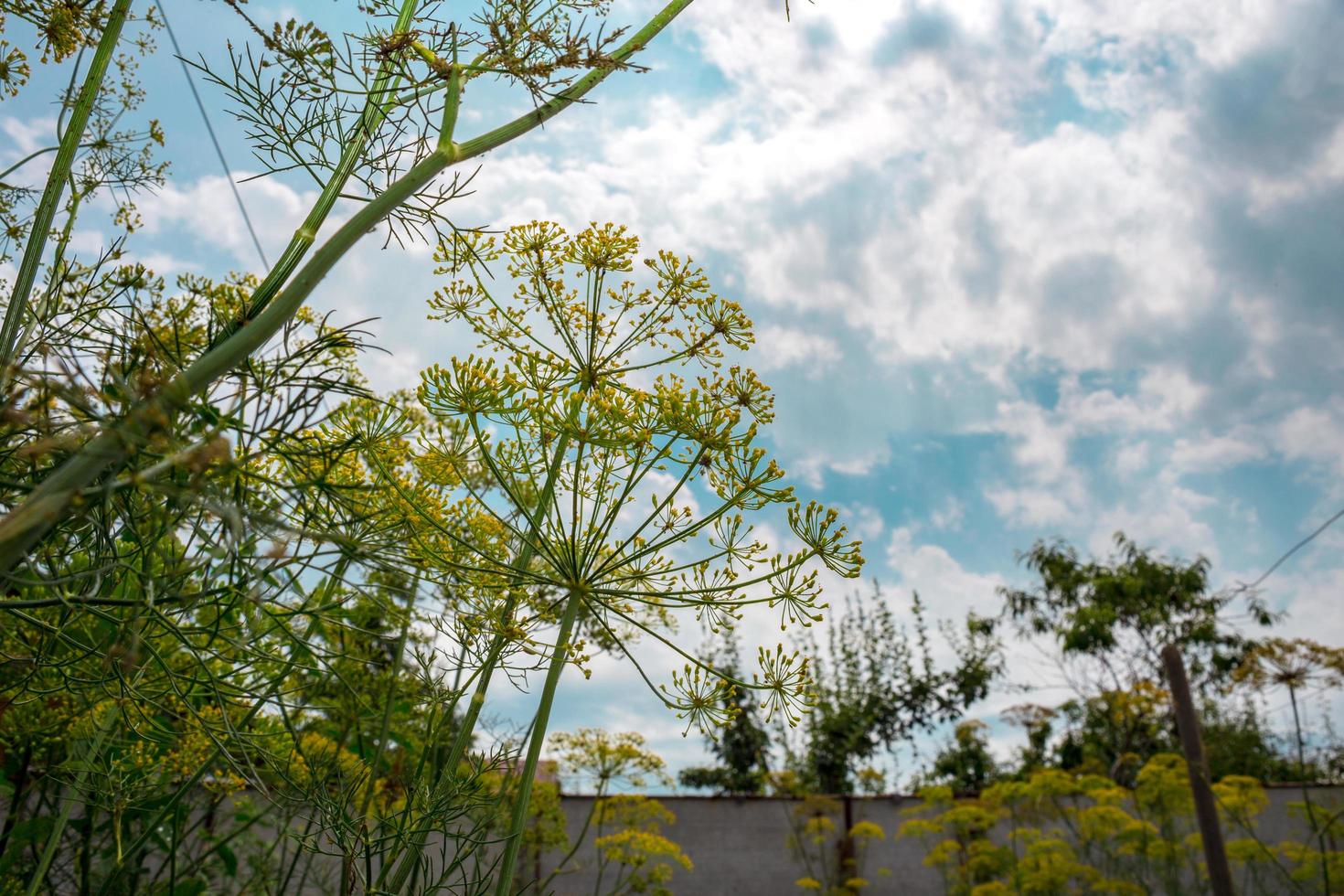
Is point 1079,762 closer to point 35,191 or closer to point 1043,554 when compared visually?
point 1043,554

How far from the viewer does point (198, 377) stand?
3.34 feet

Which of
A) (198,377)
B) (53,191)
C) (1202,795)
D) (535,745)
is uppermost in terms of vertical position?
(53,191)

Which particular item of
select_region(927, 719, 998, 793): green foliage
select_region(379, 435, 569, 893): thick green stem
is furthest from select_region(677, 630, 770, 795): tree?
select_region(379, 435, 569, 893): thick green stem

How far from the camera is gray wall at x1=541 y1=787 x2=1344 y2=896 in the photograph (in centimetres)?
932

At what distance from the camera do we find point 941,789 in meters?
9.05

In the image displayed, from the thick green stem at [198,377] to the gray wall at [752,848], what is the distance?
853 cm

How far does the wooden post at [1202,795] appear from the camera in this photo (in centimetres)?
645

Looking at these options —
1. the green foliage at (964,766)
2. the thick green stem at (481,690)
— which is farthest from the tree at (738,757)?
the thick green stem at (481,690)

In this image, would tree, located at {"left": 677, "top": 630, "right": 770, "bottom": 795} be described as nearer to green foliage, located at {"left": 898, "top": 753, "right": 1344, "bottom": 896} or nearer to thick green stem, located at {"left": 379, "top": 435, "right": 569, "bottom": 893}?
green foliage, located at {"left": 898, "top": 753, "right": 1344, "bottom": 896}

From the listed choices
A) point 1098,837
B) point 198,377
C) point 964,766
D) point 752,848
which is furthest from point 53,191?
point 964,766

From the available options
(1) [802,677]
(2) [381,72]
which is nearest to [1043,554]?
(1) [802,677]

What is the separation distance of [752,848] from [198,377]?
983 cm

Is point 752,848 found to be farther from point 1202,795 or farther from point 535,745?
point 535,745

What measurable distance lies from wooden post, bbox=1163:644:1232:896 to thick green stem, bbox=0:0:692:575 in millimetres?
6917
